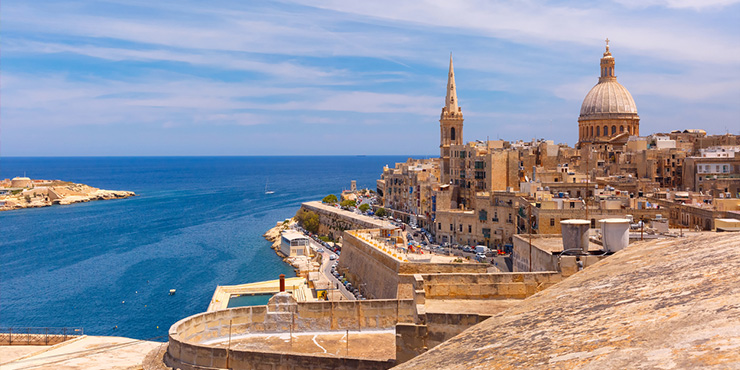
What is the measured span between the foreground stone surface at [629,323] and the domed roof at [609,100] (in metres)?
66.1

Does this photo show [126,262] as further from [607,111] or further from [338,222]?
[607,111]

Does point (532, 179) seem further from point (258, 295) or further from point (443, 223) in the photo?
point (258, 295)

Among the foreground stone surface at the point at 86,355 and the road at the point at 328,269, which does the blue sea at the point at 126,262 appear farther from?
the foreground stone surface at the point at 86,355

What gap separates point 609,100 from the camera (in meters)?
Result: 69.2

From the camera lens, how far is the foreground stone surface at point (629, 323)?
13.3ft

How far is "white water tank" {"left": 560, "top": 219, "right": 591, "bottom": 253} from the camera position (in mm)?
10406

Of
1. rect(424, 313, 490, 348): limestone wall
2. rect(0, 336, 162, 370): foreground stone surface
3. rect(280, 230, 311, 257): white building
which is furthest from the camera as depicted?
rect(280, 230, 311, 257): white building

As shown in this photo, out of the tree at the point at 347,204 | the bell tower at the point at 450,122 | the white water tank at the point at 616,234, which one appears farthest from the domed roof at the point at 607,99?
the white water tank at the point at 616,234

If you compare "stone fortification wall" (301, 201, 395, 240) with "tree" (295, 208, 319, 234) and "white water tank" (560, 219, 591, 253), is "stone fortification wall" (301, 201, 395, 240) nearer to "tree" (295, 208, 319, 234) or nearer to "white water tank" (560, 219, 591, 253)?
"tree" (295, 208, 319, 234)

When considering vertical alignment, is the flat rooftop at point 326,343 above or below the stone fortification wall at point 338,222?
above

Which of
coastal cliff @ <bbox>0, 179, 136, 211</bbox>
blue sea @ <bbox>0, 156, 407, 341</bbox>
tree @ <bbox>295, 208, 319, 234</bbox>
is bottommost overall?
blue sea @ <bbox>0, 156, 407, 341</bbox>

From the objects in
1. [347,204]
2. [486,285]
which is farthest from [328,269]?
[486,285]

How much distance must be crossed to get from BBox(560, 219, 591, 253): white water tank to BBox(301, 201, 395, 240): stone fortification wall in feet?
156

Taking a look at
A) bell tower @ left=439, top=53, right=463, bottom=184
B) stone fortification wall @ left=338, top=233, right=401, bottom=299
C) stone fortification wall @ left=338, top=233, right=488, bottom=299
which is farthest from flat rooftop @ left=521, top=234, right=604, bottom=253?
bell tower @ left=439, top=53, right=463, bottom=184
